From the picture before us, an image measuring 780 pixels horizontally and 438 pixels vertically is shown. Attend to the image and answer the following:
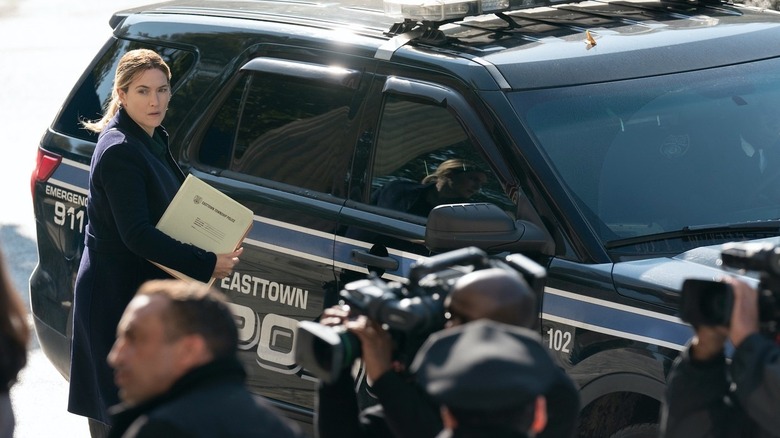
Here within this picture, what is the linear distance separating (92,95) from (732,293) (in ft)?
12.1

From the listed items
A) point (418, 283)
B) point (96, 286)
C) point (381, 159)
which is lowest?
point (96, 286)

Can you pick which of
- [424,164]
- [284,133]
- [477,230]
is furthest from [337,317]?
[284,133]

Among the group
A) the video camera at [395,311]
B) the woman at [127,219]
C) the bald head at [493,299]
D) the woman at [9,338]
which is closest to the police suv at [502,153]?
the woman at [127,219]

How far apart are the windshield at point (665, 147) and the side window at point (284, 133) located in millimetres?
791

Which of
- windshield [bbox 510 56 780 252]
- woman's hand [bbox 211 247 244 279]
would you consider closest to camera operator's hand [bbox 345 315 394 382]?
windshield [bbox 510 56 780 252]

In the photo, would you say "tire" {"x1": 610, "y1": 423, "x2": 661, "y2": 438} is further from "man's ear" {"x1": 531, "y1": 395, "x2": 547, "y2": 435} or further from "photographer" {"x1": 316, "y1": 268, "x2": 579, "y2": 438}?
"man's ear" {"x1": 531, "y1": 395, "x2": 547, "y2": 435}

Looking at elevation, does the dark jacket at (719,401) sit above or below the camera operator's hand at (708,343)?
below

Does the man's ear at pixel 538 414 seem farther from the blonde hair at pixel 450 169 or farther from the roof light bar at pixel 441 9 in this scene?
the roof light bar at pixel 441 9

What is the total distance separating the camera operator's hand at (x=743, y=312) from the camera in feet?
10.2

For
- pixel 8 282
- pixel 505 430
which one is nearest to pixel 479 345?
pixel 505 430

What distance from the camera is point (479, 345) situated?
275 cm

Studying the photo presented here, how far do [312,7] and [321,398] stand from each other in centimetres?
287

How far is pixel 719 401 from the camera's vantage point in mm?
3236

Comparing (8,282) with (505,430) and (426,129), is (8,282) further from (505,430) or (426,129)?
(426,129)
